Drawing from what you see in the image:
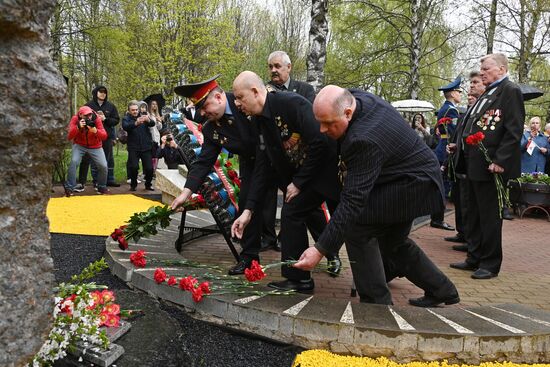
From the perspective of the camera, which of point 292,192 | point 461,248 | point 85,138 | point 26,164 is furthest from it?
point 85,138

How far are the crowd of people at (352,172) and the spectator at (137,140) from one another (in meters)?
5.32

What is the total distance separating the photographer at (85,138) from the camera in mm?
8828

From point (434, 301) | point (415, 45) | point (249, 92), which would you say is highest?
point (415, 45)

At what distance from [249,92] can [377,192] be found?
1221 millimetres

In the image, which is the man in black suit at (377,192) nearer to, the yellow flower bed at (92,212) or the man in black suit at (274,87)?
the man in black suit at (274,87)

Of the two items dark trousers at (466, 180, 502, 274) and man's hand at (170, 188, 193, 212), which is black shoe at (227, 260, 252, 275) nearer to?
man's hand at (170, 188, 193, 212)

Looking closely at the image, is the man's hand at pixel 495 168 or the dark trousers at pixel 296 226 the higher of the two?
the man's hand at pixel 495 168

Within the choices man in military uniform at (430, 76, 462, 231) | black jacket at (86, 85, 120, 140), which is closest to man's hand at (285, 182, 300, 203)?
man in military uniform at (430, 76, 462, 231)

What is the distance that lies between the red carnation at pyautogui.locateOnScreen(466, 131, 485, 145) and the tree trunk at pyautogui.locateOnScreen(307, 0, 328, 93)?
17.2 ft

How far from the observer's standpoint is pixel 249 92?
3.67 m

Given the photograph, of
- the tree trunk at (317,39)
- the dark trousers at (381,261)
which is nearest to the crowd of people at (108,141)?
the tree trunk at (317,39)

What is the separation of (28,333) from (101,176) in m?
8.20

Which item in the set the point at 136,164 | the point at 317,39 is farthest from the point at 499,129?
the point at 136,164

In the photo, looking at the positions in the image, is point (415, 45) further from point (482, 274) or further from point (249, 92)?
point (249, 92)
